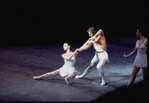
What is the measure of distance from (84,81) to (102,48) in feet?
4.29

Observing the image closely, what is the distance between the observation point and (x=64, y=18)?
58.3ft

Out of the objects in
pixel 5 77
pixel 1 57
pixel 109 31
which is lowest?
pixel 5 77

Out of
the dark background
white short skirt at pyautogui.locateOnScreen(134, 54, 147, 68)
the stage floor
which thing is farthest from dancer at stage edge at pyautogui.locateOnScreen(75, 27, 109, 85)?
the dark background

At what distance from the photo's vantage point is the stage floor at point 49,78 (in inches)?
224

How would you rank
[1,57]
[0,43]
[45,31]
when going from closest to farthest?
[1,57], [0,43], [45,31]

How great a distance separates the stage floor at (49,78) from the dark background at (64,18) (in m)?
4.97

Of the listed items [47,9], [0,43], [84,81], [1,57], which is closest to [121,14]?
[47,9]

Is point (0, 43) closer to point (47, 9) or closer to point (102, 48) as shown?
point (47, 9)

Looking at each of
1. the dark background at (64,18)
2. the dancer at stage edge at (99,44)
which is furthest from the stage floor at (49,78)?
the dark background at (64,18)

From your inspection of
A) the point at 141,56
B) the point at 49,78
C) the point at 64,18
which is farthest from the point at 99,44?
the point at 64,18

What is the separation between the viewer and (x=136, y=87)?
6258mm

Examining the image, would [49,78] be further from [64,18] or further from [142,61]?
[64,18]

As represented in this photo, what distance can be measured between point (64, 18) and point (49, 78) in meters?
11.0

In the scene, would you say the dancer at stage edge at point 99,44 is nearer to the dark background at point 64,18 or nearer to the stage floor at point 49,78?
the stage floor at point 49,78
